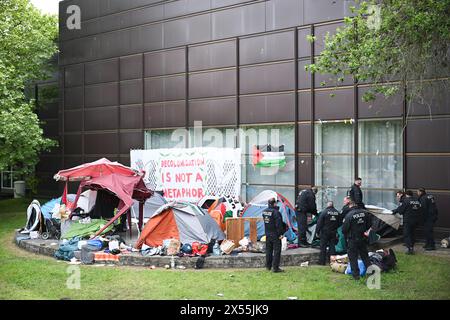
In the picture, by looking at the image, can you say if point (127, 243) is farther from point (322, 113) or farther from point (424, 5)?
point (424, 5)

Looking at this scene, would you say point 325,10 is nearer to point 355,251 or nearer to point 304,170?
point 304,170

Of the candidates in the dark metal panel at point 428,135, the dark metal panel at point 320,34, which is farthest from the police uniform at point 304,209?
the dark metal panel at point 320,34

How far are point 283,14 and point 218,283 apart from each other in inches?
462

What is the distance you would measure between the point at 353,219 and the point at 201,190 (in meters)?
10.3

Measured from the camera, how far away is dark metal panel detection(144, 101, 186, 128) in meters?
22.5

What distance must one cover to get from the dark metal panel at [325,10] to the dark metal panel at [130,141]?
9.53 metres

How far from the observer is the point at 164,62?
902 inches

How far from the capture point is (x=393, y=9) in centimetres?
1251

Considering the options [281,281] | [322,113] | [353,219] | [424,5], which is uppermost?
[424,5]

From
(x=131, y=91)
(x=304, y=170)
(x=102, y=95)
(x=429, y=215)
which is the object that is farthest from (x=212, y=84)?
(x=429, y=215)

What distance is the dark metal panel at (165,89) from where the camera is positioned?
73.6 ft

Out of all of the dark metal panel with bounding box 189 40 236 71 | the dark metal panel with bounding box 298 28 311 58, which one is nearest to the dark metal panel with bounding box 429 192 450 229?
the dark metal panel with bounding box 298 28 311 58

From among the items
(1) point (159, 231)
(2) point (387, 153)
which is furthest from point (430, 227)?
(1) point (159, 231)

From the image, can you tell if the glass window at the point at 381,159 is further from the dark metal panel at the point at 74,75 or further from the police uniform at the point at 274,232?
the dark metal panel at the point at 74,75
